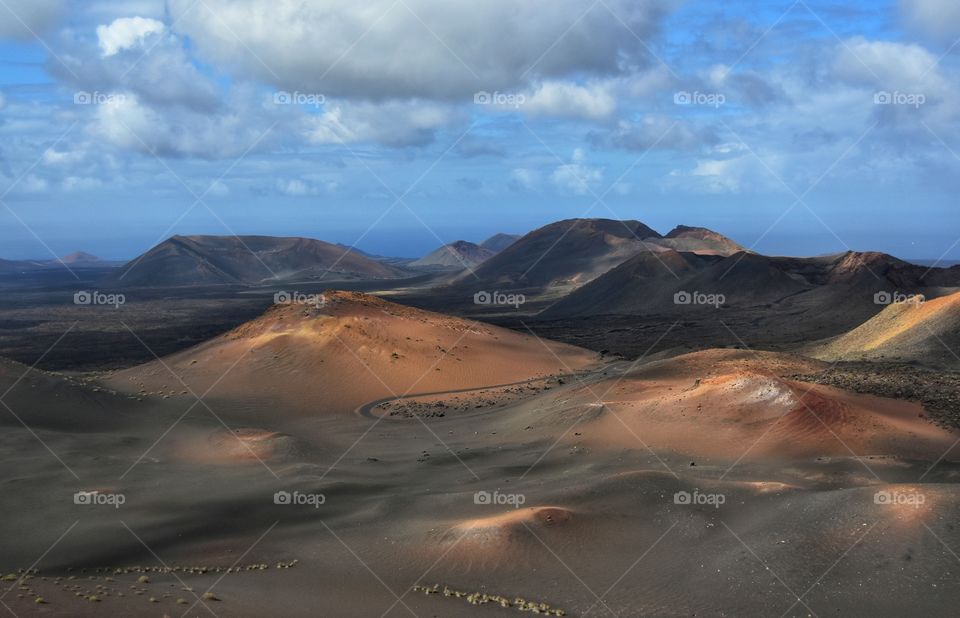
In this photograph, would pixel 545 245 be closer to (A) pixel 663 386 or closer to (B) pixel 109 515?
(A) pixel 663 386

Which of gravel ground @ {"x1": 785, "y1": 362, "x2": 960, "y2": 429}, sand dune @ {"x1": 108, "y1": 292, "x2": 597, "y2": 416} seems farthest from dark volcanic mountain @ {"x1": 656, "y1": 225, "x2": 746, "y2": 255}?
gravel ground @ {"x1": 785, "y1": 362, "x2": 960, "y2": 429}

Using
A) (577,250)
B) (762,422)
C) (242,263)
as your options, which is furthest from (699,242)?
(762,422)

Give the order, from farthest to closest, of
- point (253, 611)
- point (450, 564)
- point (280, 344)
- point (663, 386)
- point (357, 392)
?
1. point (280, 344)
2. point (357, 392)
3. point (663, 386)
4. point (450, 564)
5. point (253, 611)

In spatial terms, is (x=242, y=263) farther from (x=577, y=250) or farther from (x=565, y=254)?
(x=577, y=250)

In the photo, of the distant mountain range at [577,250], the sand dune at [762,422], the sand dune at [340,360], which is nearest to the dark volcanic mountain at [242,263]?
the distant mountain range at [577,250]

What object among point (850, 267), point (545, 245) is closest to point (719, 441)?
point (850, 267)

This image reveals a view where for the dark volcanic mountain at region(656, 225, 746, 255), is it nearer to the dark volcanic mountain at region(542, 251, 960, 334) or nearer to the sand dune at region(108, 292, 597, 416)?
the dark volcanic mountain at region(542, 251, 960, 334)
